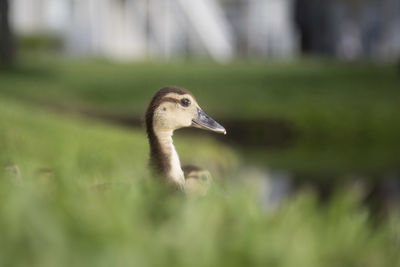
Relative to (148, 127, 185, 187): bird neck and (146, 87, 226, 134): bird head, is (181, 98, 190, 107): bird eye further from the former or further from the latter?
(148, 127, 185, 187): bird neck

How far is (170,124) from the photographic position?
298 cm

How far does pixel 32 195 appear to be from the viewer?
1656 millimetres

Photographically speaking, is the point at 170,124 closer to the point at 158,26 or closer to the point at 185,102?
the point at 185,102

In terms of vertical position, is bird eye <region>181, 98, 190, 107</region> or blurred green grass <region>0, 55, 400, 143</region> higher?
bird eye <region>181, 98, 190, 107</region>

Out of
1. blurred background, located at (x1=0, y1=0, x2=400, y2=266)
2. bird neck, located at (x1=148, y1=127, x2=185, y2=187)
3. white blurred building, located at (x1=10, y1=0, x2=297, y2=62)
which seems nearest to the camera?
blurred background, located at (x1=0, y1=0, x2=400, y2=266)

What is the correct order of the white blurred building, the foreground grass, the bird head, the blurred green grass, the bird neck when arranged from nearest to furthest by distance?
the foreground grass, the bird neck, the bird head, the blurred green grass, the white blurred building

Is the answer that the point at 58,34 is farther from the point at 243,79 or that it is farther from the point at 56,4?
the point at 243,79

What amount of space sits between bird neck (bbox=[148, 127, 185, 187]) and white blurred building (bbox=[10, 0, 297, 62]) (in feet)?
→ 79.0

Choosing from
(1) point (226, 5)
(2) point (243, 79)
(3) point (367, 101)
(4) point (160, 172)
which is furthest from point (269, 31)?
(4) point (160, 172)

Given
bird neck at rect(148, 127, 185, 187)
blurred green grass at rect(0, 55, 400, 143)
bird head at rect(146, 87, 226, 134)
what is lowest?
blurred green grass at rect(0, 55, 400, 143)

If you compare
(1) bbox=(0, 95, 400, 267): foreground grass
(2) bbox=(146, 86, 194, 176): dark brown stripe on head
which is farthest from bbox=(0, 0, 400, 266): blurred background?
(2) bbox=(146, 86, 194, 176): dark brown stripe on head

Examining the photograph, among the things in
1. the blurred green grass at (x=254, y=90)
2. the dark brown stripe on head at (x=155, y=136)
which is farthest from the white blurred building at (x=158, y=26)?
the dark brown stripe on head at (x=155, y=136)

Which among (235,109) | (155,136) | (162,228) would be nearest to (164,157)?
(155,136)

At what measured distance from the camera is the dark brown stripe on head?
111 inches
